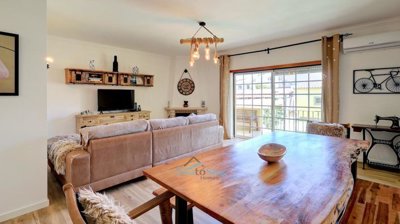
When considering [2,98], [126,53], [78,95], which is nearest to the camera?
[2,98]

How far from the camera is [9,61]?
1971 mm

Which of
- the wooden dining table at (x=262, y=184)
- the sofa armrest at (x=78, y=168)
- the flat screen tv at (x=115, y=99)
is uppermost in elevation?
the flat screen tv at (x=115, y=99)

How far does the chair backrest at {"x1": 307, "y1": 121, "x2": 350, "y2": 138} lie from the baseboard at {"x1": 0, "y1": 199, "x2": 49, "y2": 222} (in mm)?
3446

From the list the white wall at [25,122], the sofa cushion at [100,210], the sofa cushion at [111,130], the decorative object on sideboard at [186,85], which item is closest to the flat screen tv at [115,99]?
the decorative object on sideboard at [186,85]

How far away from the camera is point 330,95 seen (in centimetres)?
383

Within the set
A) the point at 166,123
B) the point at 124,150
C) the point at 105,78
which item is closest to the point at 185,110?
the point at 105,78

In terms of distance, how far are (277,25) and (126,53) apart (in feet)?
12.3

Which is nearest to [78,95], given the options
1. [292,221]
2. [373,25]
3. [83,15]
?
[83,15]

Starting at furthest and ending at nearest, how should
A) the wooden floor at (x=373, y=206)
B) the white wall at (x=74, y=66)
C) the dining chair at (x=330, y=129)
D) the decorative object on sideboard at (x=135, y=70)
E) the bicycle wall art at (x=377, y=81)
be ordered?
the decorative object on sideboard at (x=135, y=70)
the white wall at (x=74, y=66)
the bicycle wall art at (x=377, y=81)
the dining chair at (x=330, y=129)
the wooden floor at (x=373, y=206)

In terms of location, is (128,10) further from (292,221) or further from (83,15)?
(292,221)

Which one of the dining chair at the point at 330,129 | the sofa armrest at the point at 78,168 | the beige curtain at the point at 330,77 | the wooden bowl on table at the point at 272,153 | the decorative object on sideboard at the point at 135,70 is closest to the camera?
the wooden bowl on table at the point at 272,153

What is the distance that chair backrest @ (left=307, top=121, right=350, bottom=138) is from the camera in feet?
8.74

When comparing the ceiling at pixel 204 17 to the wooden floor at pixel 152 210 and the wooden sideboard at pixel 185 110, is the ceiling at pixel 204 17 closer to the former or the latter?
the wooden sideboard at pixel 185 110

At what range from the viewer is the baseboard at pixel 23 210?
A: 2023 millimetres
